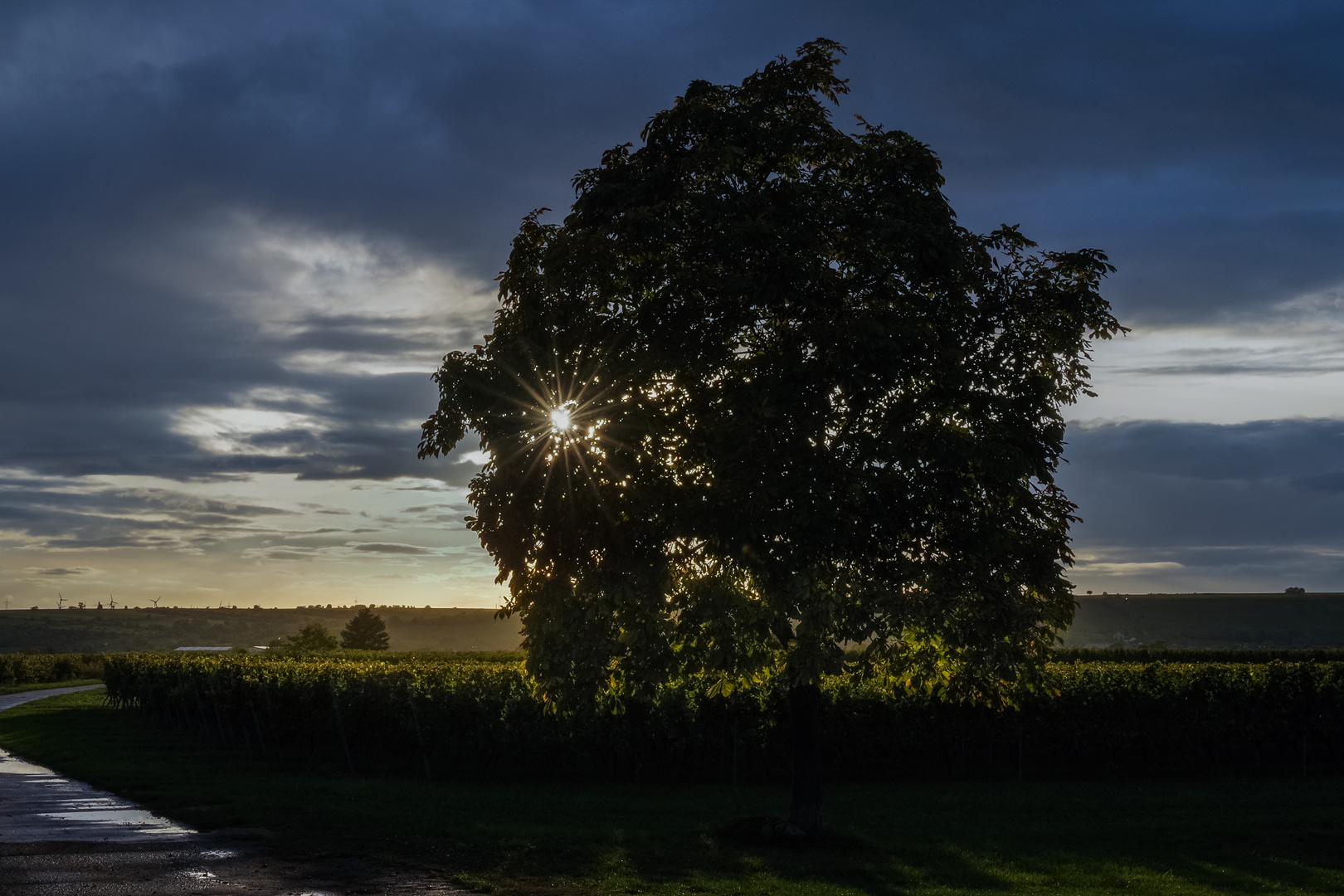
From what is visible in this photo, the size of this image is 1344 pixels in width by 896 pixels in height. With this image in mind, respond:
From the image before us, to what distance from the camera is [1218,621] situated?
6742 inches

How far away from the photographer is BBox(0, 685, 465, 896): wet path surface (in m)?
11.4

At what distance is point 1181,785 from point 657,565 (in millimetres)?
16964

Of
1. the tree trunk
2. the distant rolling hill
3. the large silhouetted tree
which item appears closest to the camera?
the large silhouetted tree

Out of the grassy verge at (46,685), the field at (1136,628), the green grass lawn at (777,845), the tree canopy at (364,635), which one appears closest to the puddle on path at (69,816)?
the green grass lawn at (777,845)

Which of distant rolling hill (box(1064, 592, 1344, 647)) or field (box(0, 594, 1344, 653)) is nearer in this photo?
distant rolling hill (box(1064, 592, 1344, 647))

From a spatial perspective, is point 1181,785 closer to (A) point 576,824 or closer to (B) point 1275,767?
(B) point 1275,767

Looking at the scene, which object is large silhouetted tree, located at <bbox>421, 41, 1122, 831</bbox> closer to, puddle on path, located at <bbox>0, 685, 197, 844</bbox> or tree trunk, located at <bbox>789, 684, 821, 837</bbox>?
tree trunk, located at <bbox>789, 684, 821, 837</bbox>

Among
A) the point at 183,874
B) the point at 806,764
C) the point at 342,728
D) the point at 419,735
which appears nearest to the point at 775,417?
the point at 806,764

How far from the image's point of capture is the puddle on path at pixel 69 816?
14.6 metres

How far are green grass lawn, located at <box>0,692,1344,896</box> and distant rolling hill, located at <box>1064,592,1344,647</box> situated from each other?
436 ft

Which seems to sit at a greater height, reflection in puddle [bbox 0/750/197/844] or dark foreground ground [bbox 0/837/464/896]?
dark foreground ground [bbox 0/837/464/896]

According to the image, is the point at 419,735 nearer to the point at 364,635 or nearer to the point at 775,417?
the point at 775,417

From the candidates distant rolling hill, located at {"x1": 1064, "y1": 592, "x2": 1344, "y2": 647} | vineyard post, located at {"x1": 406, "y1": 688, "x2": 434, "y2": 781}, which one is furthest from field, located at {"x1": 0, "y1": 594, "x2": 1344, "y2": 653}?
vineyard post, located at {"x1": 406, "y1": 688, "x2": 434, "y2": 781}

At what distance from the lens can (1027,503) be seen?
48.1 feet
